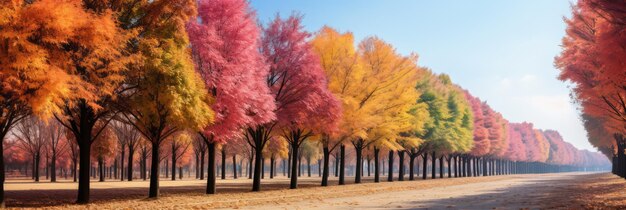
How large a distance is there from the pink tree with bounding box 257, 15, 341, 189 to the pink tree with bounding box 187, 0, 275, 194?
4184 millimetres

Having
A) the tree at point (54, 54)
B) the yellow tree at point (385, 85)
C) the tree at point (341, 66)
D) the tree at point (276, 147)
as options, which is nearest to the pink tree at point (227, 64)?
the tree at point (54, 54)

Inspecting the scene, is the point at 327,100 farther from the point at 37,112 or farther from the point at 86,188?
the point at 37,112

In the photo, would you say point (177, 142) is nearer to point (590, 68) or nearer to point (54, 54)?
point (54, 54)

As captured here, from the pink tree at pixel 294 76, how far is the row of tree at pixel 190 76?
2.7 inches

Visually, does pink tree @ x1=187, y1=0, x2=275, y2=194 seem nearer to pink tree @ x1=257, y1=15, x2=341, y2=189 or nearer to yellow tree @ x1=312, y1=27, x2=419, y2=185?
pink tree @ x1=257, y1=15, x2=341, y2=189

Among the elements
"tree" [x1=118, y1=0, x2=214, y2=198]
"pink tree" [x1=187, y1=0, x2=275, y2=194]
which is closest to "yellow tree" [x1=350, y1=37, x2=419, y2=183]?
"pink tree" [x1=187, y1=0, x2=275, y2=194]

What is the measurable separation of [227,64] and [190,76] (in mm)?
4550

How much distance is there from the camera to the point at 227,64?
91.2ft

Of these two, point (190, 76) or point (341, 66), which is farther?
point (341, 66)

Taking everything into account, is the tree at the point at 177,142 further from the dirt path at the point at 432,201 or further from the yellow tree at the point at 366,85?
the dirt path at the point at 432,201

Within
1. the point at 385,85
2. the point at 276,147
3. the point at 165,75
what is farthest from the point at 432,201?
the point at 276,147

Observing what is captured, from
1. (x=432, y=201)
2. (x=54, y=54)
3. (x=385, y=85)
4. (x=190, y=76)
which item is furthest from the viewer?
(x=385, y=85)

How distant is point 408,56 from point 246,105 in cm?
Result: 1959

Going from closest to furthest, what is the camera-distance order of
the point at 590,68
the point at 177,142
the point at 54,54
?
the point at 54,54 → the point at 590,68 → the point at 177,142
